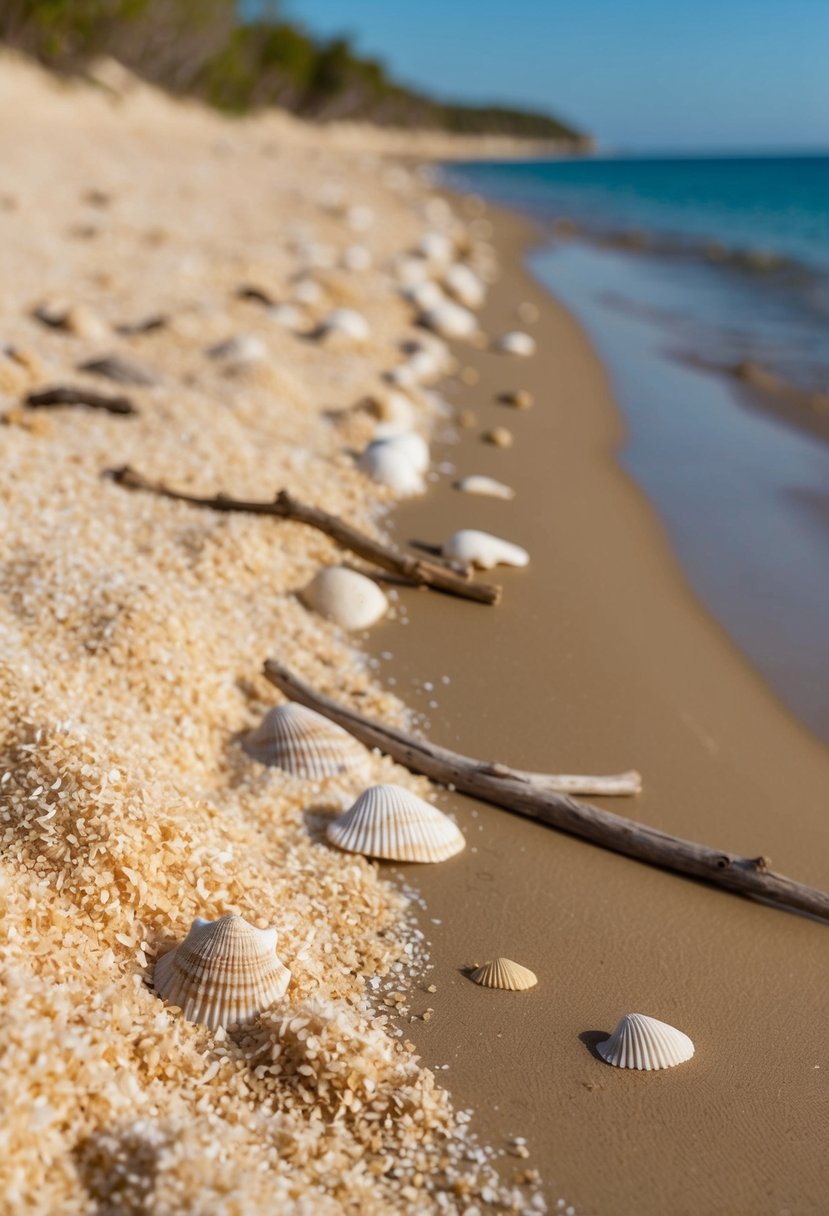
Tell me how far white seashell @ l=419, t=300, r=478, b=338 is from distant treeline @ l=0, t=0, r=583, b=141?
2512 centimetres

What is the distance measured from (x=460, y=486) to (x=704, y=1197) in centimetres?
477

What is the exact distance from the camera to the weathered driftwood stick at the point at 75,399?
6.44 meters

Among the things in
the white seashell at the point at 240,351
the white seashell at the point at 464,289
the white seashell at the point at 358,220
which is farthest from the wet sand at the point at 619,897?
the white seashell at the point at 358,220

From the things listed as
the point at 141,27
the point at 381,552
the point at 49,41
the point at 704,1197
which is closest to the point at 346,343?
the point at 381,552

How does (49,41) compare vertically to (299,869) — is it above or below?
above

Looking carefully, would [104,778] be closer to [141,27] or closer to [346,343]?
[346,343]

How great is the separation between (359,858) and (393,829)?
0.47 ft

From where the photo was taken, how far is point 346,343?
9508 millimetres

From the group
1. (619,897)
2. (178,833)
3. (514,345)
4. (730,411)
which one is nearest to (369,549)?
(619,897)

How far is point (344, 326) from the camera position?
969 centimetres

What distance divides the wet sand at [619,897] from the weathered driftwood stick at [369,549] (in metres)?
0.09

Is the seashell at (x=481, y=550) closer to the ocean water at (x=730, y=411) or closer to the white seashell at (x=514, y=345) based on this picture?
the ocean water at (x=730, y=411)

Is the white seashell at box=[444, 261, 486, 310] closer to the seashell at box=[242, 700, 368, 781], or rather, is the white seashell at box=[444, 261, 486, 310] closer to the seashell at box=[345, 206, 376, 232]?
the seashell at box=[345, 206, 376, 232]

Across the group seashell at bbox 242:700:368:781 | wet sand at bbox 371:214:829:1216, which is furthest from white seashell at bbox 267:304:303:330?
seashell at bbox 242:700:368:781
